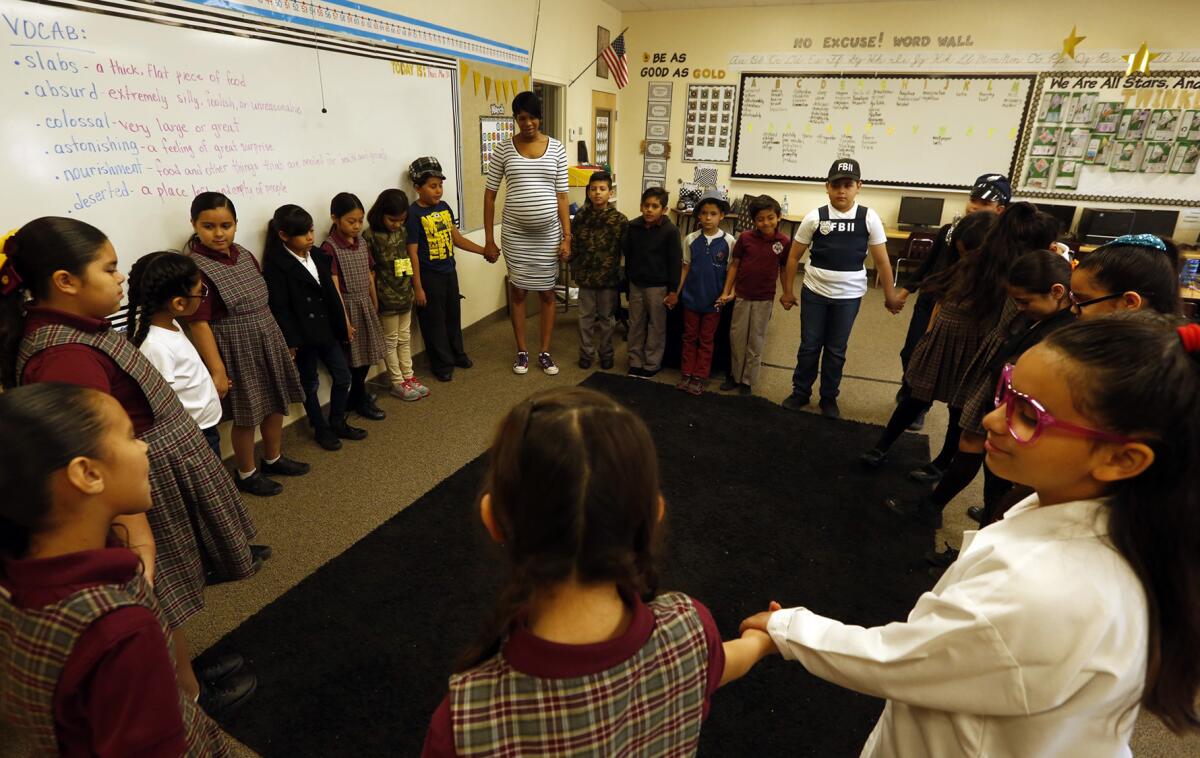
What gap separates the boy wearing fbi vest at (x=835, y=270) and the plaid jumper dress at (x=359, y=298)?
2.23 m

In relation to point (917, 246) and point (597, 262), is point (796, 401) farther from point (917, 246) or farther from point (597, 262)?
point (917, 246)

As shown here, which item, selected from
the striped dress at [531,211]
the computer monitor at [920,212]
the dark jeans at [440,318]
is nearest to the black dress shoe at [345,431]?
the dark jeans at [440,318]

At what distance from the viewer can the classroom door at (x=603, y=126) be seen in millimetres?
6273

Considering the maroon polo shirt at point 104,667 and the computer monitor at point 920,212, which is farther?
the computer monitor at point 920,212

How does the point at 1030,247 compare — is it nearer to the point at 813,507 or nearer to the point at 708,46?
the point at 813,507

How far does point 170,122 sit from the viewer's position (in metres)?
2.29

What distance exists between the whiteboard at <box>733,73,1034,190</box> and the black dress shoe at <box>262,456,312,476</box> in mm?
5649

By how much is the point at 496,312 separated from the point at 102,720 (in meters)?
4.28

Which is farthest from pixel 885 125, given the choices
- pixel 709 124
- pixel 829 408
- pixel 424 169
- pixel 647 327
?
pixel 424 169

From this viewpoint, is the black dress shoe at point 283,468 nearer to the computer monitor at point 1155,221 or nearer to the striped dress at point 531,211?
the striped dress at point 531,211

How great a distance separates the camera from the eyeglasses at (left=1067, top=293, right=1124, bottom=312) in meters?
1.57

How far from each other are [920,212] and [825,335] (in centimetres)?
363

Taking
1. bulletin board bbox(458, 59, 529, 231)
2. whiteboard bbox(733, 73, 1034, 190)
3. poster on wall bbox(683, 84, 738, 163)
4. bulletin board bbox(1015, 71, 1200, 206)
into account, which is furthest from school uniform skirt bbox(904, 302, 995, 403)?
poster on wall bbox(683, 84, 738, 163)

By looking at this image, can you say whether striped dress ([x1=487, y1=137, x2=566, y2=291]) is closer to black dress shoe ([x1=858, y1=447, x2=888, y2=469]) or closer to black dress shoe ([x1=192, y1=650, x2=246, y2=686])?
black dress shoe ([x1=858, y1=447, x2=888, y2=469])
